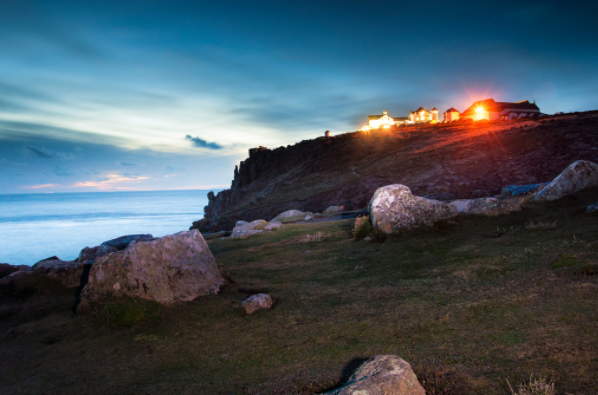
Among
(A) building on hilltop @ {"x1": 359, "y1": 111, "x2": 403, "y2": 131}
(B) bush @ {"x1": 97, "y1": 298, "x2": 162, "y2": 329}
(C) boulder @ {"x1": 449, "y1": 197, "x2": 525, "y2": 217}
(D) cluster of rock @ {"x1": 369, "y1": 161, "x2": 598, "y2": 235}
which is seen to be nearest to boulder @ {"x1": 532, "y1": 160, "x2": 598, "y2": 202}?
(D) cluster of rock @ {"x1": 369, "y1": 161, "x2": 598, "y2": 235}

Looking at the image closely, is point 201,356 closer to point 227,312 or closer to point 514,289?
point 227,312

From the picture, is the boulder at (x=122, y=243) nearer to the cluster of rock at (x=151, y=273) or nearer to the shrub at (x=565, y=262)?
the cluster of rock at (x=151, y=273)

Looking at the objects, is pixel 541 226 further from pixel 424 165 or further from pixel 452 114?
pixel 452 114

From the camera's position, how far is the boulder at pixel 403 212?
49.1 feet

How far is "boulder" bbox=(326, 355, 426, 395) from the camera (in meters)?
4.16

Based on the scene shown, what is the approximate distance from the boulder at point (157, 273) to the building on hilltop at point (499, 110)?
4586 inches

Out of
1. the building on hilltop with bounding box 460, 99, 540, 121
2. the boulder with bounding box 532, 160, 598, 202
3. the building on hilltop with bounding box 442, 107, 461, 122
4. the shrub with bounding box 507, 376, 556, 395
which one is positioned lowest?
the shrub with bounding box 507, 376, 556, 395

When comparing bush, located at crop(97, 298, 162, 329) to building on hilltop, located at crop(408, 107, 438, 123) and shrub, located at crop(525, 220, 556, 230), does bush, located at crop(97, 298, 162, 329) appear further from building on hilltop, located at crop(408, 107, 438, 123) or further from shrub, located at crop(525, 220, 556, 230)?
building on hilltop, located at crop(408, 107, 438, 123)

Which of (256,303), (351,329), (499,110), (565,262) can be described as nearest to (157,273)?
(256,303)

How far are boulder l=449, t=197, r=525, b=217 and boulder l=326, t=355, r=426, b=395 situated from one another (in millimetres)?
12427

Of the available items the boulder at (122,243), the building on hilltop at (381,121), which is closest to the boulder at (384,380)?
the boulder at (122,243)

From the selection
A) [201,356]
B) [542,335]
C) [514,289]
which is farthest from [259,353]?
[514,289]

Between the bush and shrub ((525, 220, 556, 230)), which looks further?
shrub ((525, 220, 556, 230))

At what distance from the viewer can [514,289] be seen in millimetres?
7449
